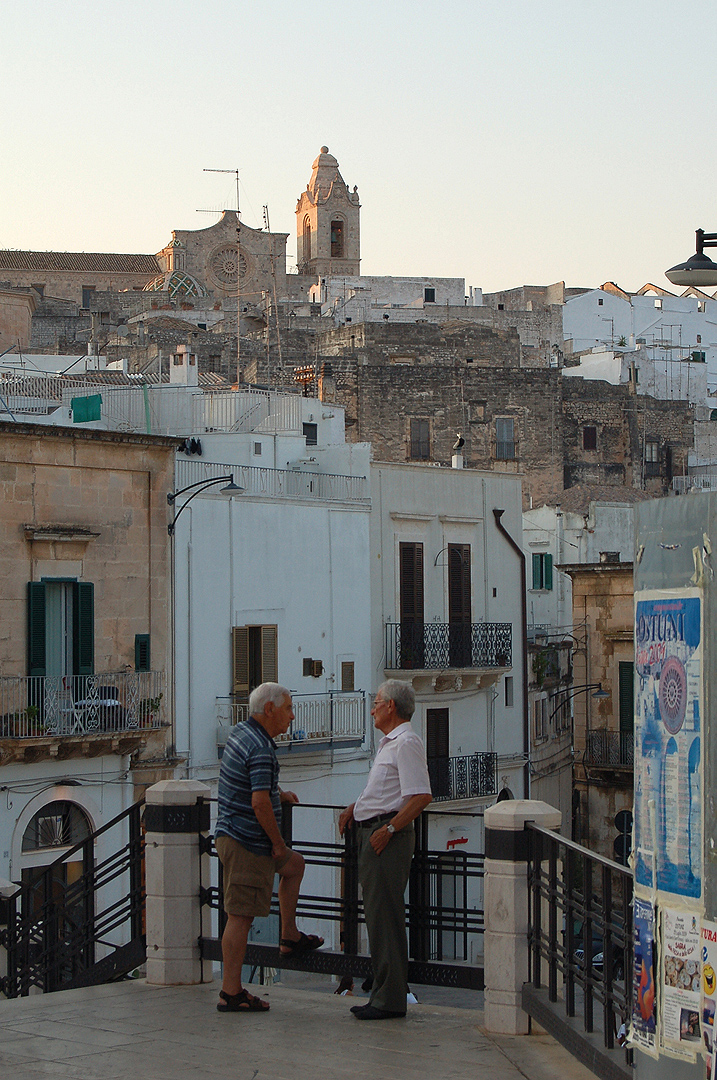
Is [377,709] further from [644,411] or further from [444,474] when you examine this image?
[644,411]

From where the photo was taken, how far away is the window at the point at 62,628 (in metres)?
19.7

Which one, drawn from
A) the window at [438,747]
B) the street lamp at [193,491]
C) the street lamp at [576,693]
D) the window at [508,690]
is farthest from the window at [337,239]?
the street lamp at [193,491]

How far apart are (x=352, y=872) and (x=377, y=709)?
1014 mm

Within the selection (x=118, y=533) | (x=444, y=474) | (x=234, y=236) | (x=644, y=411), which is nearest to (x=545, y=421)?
(x=644, y=411)

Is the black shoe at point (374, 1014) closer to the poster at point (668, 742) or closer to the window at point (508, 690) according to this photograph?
the poster at point (668, 742)

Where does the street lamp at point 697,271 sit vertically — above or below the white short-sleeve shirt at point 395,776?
above

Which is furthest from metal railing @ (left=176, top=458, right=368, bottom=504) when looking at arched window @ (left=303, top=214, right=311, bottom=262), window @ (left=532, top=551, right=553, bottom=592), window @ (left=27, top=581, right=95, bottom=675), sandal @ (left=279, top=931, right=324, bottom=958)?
arched window @ (left=303, top=214, right=311, bottom=262)

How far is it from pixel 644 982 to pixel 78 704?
15.9m

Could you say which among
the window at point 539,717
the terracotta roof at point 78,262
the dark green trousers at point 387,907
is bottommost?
the window at point 539,717

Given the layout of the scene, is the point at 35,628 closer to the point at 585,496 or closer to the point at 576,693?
the point at 576,693

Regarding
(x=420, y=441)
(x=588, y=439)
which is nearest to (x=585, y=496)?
(x=588, y=439)

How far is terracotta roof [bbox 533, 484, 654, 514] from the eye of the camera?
48.8 meters

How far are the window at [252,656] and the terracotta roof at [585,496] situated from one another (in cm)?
2633

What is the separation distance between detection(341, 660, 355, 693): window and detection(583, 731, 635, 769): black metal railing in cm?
759
